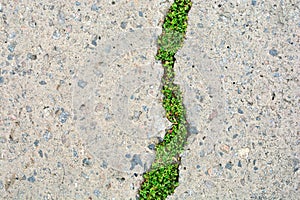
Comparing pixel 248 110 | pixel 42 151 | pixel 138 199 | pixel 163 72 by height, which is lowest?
pixel 138 199

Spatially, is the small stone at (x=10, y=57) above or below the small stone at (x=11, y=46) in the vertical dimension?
below

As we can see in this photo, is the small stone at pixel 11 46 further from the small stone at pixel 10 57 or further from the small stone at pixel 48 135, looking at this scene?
the small stone at pixel 48 135

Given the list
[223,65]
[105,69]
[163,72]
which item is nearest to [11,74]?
[105,69]

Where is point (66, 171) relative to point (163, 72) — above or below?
below

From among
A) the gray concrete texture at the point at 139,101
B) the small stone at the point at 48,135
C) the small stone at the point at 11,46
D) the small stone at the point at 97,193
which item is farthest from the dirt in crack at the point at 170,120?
the small stone at the point at 11,46

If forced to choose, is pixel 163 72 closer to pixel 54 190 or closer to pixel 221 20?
pixel 221 20

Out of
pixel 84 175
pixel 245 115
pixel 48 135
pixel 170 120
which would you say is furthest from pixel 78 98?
pixel 245 115

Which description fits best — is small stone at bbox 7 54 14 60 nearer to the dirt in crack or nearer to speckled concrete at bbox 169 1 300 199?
the dirt in crack
